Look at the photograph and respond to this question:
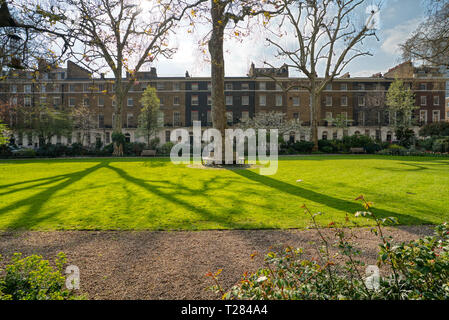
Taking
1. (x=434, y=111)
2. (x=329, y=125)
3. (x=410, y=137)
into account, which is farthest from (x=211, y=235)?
(x=434, y=111)

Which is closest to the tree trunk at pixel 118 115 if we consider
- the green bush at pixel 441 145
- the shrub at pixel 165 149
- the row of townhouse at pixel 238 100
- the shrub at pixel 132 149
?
the shrub at pixel 132 149

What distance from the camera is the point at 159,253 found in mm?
3707

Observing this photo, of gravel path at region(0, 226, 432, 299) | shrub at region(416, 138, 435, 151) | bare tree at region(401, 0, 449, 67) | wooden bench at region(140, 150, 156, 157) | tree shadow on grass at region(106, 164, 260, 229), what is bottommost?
gravel path at region(0, 226, 432, 299)

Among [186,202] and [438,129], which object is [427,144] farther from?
[186,202]

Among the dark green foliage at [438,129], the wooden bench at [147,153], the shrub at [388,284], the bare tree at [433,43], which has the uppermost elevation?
the bare tree at [433,43]

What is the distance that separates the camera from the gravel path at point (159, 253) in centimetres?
282

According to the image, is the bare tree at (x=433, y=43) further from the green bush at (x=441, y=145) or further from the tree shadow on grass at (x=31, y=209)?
the tree shadow on grass at (x=31, y=209)

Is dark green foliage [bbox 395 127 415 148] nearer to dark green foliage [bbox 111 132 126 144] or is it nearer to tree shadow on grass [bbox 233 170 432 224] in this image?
tree shadow on grass [bbox 233 170 432 224]

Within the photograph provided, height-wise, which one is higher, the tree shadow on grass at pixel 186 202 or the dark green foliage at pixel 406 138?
the dark green foliage at pixel 406 138

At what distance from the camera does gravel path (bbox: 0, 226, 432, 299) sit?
2.82m

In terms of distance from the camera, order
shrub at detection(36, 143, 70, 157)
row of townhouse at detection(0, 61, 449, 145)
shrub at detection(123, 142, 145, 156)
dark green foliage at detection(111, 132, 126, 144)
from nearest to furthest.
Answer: dark green foliage at detection(111, 132, 126, 144)
shrub at detection(36, 143, 70, 157)
shrub at detection(123, 142, 145, 156)
row of townhouse at detection(0, 61, 449, 145)

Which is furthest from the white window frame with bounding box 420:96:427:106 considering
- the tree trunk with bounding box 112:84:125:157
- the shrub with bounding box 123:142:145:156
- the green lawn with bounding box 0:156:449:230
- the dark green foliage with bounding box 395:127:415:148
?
the tree trunk with bounding box 112:84:125:157

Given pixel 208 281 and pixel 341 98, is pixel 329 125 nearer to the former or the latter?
pixel 341 98

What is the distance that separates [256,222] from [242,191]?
9.83ft
